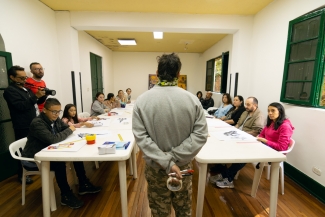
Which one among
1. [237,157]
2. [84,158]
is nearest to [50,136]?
[84,158]

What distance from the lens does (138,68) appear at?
24.3 ft

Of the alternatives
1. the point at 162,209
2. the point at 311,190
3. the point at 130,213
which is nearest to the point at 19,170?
the point at 130,213

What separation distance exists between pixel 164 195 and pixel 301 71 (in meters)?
2.39

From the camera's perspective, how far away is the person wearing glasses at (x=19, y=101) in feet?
6.61

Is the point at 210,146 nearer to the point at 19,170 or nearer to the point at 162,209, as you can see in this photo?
the point at 162,209

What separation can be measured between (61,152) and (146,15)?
2.88 metres

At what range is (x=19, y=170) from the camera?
2225 mm

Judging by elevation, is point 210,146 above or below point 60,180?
above

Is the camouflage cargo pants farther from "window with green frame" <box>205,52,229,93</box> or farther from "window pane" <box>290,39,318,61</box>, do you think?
"window with green frame" <box>205,52,229,93</box>

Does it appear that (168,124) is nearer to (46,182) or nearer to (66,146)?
(66,146)

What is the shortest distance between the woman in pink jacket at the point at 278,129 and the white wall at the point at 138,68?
5492 millimetres

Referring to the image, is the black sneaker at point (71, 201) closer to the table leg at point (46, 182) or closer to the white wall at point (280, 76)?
the table leg at point (46, 182)

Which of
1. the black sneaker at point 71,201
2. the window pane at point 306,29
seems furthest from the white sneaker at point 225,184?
the window pane at point 306,29

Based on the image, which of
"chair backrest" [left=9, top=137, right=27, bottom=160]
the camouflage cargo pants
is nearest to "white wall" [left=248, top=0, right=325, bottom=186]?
the camouflage cargo pants
